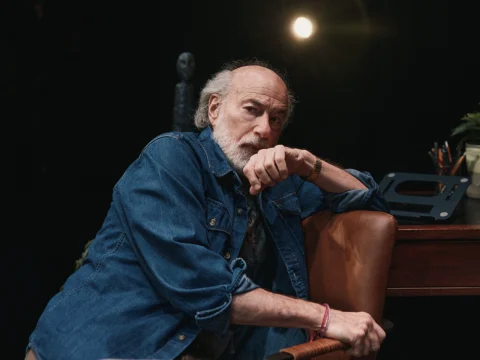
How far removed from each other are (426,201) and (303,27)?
1020 millimetres

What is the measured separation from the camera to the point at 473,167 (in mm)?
2604

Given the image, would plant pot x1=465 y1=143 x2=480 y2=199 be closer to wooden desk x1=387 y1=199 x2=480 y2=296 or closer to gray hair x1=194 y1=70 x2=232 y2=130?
wooden desk x1=387 y1=199 x2=480 y2=296

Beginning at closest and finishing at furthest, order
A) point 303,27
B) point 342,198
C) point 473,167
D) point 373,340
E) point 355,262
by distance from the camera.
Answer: point 373,340, point 355,262, point 342,198, point 473,167, point 303,27

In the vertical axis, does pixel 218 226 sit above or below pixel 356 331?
above

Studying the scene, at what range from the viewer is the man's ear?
1.98 metres

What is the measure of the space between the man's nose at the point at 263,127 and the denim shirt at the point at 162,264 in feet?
0.41

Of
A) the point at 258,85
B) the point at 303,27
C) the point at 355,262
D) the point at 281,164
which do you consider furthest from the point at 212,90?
the point at 303,27

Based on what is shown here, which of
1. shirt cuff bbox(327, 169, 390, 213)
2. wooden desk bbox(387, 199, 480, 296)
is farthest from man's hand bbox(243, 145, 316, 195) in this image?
wooden desk bbox(387, 199, 480, 296)

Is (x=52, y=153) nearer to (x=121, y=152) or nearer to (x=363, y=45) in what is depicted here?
(x=121, y=152)

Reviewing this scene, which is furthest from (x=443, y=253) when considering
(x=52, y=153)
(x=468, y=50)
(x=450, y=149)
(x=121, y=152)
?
(x=52, y=153)

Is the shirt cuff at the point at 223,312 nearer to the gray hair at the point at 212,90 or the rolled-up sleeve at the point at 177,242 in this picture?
the rolled-up sleeve at the point at 177,242

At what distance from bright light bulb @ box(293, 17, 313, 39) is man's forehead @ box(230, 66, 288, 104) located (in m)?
1.06

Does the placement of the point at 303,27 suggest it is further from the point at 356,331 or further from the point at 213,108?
the point at 356,331

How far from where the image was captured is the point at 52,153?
3.06 m
